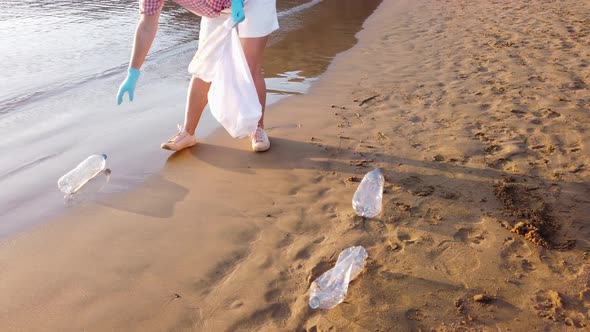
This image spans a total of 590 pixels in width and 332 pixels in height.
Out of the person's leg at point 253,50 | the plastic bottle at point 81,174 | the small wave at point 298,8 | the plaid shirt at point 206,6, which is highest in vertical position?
the plaid shirt at point 206,6

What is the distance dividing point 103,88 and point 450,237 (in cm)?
414

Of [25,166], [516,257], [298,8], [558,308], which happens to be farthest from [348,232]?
[298,8]

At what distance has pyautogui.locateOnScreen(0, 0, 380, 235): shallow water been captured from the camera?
331cm

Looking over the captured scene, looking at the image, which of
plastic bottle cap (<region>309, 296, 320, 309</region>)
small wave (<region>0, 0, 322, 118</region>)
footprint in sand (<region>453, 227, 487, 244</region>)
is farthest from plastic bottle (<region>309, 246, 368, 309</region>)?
small wave (<region>0, 0, 322, 118</region>)

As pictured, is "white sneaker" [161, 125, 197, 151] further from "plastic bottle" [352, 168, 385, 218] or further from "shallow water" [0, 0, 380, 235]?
"plastic bottle" [352, 168, 385, 218]

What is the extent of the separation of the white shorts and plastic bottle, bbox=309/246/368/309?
170 centimetres

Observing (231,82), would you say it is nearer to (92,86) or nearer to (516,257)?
(516,257)

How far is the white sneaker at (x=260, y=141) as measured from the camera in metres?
3.53

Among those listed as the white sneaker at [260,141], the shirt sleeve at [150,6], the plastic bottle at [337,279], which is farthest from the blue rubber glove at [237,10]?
the plastic bottle at [337,279]

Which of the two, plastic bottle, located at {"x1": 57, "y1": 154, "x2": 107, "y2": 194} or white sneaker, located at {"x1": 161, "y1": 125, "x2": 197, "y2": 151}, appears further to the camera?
white sneaker, located at {"x1": 161, "y1": 125, "x2": 197, "y2": 151}

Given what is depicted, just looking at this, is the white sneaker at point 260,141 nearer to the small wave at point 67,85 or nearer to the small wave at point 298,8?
the small wave at point 67,85

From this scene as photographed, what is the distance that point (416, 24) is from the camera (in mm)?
8336

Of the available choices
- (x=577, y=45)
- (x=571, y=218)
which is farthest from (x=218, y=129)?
(x=577, y=45)

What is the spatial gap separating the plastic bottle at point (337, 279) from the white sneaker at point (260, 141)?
54.1 inches
